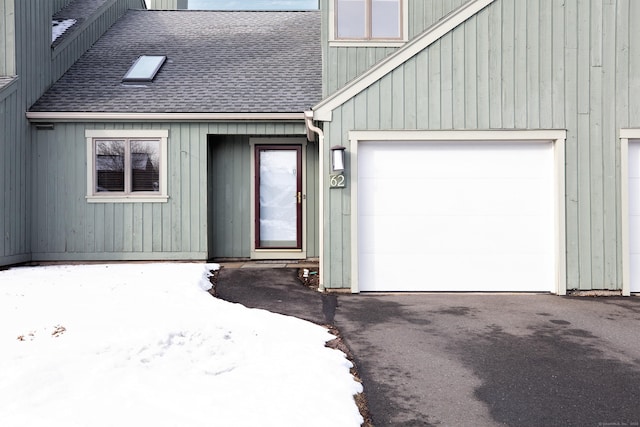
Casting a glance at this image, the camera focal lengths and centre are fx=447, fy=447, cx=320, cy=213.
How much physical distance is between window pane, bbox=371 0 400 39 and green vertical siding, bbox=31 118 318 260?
2.28 meters

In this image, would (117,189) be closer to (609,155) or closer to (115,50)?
(115,50)

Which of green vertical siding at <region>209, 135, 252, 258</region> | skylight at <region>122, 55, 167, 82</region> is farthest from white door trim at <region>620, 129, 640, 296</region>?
skylight at <region>122, 55, 167, 82</region>

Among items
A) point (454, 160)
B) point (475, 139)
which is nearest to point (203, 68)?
point (454, 160)

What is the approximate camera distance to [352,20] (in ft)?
24.0

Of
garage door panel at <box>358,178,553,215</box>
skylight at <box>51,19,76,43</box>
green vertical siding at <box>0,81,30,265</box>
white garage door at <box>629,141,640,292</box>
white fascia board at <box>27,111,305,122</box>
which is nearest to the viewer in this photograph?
white garage door at <box>629,141,640,292</box>

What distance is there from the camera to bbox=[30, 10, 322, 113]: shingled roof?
874cm

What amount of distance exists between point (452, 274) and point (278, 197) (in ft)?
13.6

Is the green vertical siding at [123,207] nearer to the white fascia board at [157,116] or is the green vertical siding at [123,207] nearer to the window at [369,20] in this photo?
the white fascia board at [157,116]

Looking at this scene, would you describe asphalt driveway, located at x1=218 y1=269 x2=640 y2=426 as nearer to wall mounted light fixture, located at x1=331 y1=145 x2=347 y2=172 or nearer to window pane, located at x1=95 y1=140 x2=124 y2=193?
wall mounted light fixture, located at x1=331 y1=145 x2=347 y2=172

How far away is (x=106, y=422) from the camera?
8.20 feet

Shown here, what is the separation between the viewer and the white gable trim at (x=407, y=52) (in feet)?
20.2

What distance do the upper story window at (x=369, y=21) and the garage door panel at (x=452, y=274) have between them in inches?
144

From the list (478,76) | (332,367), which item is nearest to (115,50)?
(478,76)

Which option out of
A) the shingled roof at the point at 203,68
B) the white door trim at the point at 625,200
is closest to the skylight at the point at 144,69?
the shingled roof at the point at 203,68
